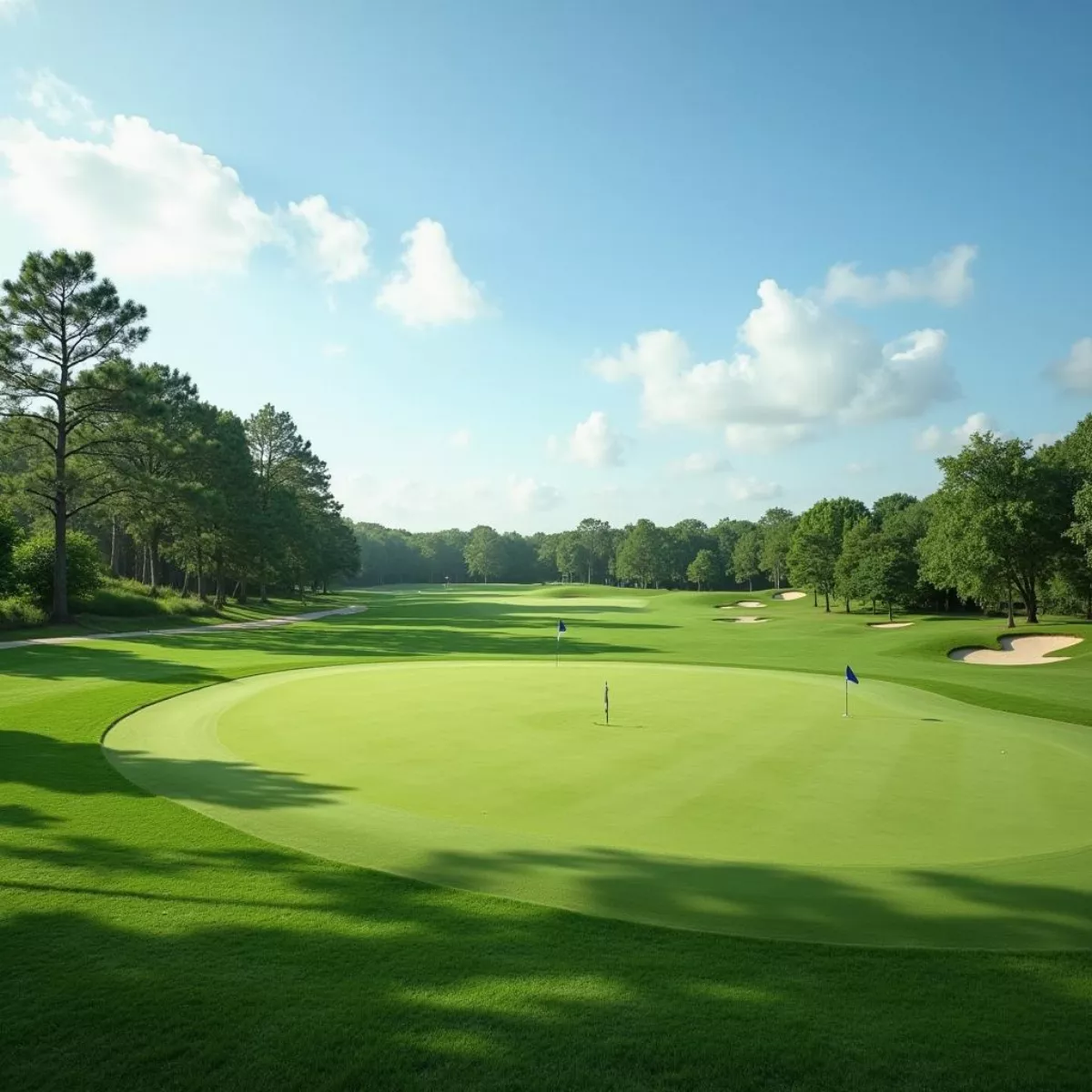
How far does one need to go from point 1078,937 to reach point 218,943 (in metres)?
6.64

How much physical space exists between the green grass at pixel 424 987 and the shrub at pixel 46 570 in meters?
33.7

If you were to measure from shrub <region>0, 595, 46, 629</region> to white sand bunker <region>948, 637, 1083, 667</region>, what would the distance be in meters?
40.6

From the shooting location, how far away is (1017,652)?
34219 millimetres

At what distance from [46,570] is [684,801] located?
37853 millimetres

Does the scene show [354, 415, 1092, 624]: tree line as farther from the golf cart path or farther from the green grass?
the golf cart path

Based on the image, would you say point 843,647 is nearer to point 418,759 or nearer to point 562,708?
point 562,708

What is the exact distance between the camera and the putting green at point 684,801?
6730 millimetres

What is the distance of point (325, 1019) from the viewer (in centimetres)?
457

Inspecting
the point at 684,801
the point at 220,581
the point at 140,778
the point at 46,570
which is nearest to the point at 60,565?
the point at 46,570

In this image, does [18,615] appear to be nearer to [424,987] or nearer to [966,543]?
[424,987]

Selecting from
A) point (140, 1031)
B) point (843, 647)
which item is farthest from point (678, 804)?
point (843, 647)

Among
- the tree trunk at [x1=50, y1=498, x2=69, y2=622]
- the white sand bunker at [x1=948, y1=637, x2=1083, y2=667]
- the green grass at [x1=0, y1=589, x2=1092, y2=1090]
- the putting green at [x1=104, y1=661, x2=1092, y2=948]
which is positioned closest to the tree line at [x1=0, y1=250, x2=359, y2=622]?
the tree trunk at [x1=50, y1=498, x2=69, y2=622]

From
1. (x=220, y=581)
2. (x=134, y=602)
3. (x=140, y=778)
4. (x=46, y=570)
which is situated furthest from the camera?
(x=220, y=581)

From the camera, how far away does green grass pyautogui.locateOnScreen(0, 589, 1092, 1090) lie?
13.7 feet
